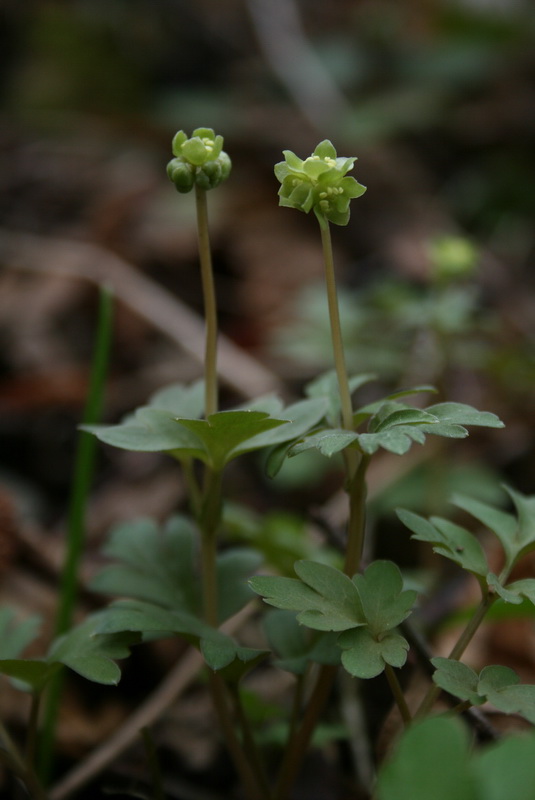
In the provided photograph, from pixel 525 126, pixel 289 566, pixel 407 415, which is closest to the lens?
pixel 407 415

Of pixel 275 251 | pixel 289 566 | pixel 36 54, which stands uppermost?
pixel 36 54

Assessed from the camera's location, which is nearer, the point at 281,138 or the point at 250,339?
the point at 250,339

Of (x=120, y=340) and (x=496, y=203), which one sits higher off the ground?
(x=496, y=203)

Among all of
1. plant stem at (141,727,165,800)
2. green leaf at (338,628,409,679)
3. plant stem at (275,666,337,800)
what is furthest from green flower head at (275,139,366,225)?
plant stem at (141,727,165,800)

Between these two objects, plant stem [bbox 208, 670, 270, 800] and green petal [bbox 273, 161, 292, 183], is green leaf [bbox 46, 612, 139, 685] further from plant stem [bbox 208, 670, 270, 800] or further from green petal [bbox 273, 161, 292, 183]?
green petal [bbox 273, 161, 292, 183]

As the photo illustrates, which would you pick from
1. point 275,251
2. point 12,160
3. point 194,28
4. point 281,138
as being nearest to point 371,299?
point 275,251

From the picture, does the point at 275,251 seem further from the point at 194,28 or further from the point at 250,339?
the point at 194,28

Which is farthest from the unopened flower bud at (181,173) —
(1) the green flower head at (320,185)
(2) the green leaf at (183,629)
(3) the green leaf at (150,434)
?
(2) the green leaf at (183,629)
